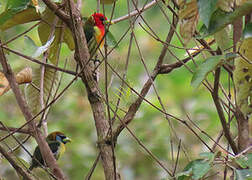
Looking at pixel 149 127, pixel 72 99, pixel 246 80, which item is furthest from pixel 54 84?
pixel 72 99

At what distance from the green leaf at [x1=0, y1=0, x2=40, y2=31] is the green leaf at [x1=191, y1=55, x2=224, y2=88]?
722mm

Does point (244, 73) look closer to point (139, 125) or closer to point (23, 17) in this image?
point (23, 17)

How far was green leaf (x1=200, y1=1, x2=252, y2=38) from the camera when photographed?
3.03ft

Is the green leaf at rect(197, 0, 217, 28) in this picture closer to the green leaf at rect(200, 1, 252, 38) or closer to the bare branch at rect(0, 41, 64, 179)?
the green leaf at rect(200, 1, 252, 38)

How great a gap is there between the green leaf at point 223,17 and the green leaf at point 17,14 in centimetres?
72

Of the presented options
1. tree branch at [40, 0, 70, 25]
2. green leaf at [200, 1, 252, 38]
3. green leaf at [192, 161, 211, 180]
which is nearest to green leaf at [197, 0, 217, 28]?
green leaf at [200, 1, 252, 38]

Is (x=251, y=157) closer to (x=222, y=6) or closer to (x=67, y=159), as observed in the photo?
(x=222, y=6)

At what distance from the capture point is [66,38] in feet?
5.80

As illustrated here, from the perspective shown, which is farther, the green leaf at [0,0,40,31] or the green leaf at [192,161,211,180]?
the green leaf at [0,0,40,31]

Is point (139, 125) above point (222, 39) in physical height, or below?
above

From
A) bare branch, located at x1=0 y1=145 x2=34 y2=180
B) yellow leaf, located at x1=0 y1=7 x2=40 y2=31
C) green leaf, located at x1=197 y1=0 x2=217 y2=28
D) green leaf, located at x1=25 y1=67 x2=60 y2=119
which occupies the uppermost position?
yellow leaf, located at x1=0 y1=7 x2=40 y2=31

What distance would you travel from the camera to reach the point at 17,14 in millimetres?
1604

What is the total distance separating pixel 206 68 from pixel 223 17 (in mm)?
114

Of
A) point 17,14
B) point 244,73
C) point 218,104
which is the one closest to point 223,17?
point 244,73
